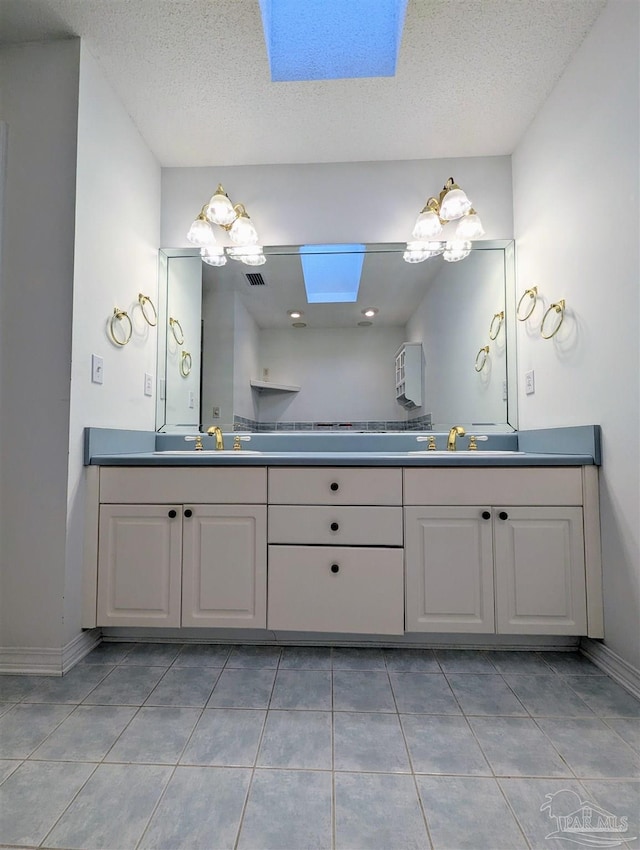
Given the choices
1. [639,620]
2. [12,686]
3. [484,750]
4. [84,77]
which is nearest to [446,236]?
[84,77]

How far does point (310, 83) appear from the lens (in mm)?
1616

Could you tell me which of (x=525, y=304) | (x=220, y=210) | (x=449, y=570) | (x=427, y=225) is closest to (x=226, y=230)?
(x=220, y=210)

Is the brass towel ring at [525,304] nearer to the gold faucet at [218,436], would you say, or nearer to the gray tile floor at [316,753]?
the gray tile floor at [316,753]

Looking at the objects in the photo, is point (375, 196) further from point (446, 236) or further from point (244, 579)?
point (244, 579)

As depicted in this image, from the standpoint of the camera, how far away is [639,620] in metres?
1.25

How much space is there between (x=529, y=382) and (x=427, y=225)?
900mm

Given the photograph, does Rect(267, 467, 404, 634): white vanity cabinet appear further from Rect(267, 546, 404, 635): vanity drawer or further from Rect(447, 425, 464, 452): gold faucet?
Rect(447, 425, 464, 452): gold faucet

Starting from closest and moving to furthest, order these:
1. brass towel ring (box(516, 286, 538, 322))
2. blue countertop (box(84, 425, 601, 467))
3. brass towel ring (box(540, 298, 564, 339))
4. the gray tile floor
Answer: the gray tile floor, blue countertop (box(84, 425, 601, 467)), brass towel ring (box(540, 298, 564, 339)), brass towel ring (box(516, 286, 538, 322))

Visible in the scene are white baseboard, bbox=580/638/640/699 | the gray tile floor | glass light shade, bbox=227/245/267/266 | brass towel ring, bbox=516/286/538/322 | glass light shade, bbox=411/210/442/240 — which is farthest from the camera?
glass light shade, bbox=227/245/267/266

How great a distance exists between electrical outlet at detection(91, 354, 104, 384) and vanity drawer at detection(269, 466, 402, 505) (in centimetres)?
76

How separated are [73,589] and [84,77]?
6.11 feet

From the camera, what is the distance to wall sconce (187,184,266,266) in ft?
6.57

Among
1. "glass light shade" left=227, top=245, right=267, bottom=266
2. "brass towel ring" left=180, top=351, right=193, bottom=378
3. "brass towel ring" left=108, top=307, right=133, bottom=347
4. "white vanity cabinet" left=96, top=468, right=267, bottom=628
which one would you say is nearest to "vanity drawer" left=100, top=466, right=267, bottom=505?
"white vanity cabinet" left=96, top=468, right=267, bottom=628

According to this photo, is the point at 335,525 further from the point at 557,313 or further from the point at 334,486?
the point at 557,313
